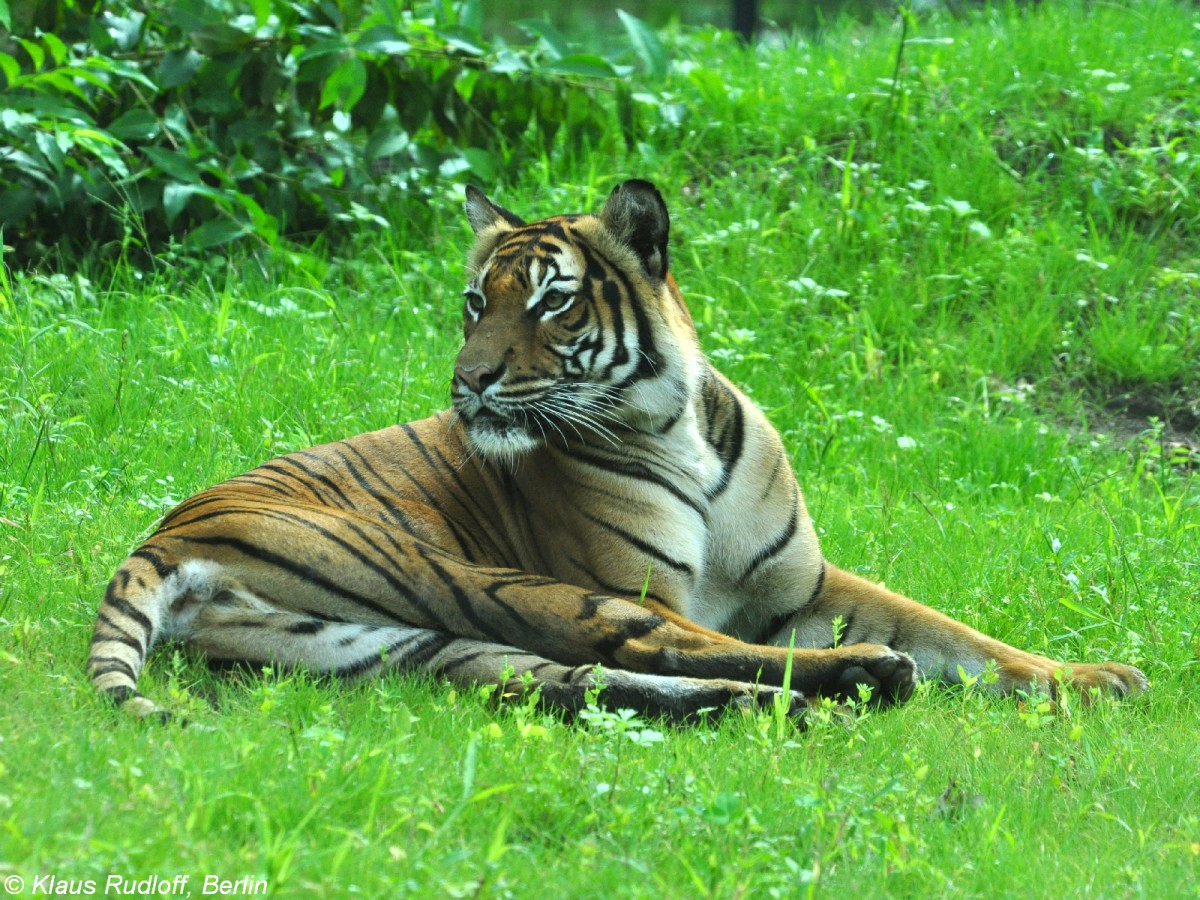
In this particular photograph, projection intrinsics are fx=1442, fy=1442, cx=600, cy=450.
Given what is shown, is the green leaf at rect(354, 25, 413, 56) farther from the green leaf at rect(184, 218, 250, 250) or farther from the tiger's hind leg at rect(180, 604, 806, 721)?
the tiger's hind leg at rect(180, 604, 806, 721)

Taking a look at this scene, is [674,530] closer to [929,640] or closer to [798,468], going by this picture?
[929,640]

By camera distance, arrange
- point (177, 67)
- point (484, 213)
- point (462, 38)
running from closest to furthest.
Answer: point (484, 213), point (177, 67), point (462, 38)

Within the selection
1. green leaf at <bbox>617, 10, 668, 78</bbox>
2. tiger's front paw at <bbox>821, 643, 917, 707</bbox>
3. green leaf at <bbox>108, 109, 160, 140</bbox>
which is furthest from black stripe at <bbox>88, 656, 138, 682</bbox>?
green leaf at <bbox>617, 10, 668, 78</bbox>

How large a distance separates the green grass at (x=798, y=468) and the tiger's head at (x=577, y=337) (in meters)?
0.87

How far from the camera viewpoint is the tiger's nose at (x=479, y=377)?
3920 mm

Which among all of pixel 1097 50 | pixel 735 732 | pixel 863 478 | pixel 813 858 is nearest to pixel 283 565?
pixel 735 732

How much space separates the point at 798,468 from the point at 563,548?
7.12 feet

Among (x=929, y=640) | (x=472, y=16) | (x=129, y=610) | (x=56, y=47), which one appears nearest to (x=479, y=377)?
(x=129, y=610)

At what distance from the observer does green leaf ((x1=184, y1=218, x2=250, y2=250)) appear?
682cm

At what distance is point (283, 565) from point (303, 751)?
3.02 feet

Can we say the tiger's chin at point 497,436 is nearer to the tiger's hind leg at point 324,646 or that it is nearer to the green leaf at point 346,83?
the tiger's hind leg at point 324,646

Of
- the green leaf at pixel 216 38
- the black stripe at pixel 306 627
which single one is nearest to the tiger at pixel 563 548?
the black stripe at pixel 306 627

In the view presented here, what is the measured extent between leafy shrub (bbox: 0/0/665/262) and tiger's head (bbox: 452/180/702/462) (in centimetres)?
292

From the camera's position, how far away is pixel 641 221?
416 cm
